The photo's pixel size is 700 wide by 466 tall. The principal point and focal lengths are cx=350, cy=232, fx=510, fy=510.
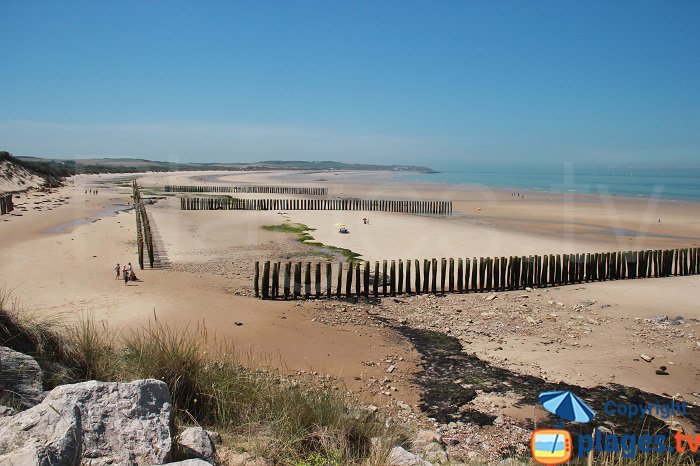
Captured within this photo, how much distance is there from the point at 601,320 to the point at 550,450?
1047 centimetres

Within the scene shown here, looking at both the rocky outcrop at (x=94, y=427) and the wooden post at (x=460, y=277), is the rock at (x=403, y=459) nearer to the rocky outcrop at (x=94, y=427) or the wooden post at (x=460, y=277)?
the rocky outcrop at (x=94, y=427)

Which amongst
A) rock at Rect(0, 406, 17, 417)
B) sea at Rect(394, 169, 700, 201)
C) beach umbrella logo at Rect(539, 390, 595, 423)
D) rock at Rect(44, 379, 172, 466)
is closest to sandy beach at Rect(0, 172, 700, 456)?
beach umbrella logo at Rect(539, 390, 595, 423)

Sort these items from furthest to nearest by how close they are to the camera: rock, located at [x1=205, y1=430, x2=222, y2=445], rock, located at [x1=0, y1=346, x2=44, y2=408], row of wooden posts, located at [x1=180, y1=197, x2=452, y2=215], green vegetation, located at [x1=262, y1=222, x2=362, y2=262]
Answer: row of wooden posts, located at [x1=180, y1=197, x2=452, y2=215] < green vegetation, located at [x1=262, y1=222, x2=362, y2=262] < rock, located at [x1=205, y1=430, x2=222, y2=445] < rock, located at [x1=0, y1=346, x2=44, y2=408]

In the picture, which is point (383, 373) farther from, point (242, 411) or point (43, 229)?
point (43, 229)

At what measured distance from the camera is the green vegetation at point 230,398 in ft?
16.1

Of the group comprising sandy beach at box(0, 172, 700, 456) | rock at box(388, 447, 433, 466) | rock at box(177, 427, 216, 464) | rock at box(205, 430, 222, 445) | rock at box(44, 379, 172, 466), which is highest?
rock at box(44, 379, 172, 466)

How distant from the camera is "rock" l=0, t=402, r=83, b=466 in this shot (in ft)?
10.1

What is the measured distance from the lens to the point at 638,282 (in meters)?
17.5

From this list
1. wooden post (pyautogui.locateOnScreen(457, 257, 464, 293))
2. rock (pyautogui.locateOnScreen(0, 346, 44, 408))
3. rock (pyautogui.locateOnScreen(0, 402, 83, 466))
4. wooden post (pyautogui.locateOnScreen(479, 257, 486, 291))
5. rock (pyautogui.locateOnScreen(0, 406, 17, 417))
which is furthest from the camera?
wooden post (pyautogui.locateOnScreen(479, 257, 486, 291))

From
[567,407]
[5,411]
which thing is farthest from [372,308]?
[5,411]

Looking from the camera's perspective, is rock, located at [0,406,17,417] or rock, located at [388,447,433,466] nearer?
rock, located at [0,406,17,417]

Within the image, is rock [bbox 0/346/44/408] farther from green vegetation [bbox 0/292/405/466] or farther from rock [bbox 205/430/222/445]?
rock [bbox 205/430/222/445]

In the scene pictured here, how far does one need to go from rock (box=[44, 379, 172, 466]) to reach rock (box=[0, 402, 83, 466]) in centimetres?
9

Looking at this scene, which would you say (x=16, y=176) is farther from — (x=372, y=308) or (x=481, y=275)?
(x=481, y=275)
